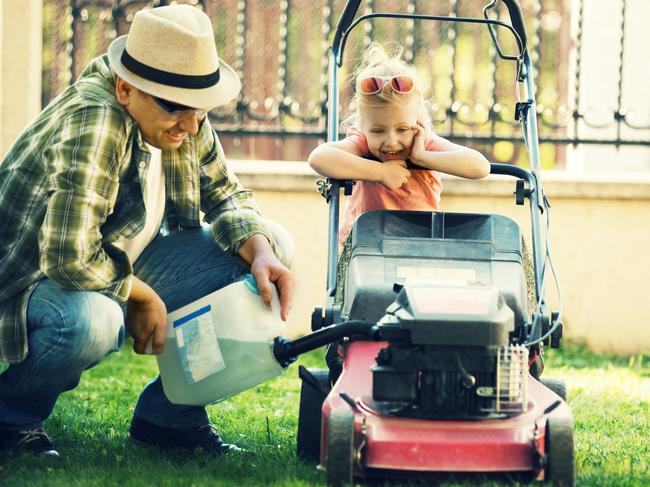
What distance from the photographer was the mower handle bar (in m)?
4.06

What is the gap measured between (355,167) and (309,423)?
80 centimetres

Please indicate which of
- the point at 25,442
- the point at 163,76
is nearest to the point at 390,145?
the point at 163,76

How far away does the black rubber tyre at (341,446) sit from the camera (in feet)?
9.34

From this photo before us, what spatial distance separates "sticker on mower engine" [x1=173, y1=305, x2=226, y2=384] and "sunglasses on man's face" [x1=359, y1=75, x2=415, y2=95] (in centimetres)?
83

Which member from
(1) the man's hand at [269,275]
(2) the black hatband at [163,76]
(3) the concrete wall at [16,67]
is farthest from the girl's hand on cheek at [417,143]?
(3) the concrete wall at [16,67]

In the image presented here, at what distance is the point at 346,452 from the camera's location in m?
2.85

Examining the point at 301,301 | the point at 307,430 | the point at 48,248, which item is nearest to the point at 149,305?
the point at 48,248

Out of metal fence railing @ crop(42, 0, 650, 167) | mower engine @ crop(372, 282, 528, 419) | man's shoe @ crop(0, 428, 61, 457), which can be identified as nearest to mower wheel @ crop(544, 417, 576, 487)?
mower engine @ crop(372, 282, 528, 419)

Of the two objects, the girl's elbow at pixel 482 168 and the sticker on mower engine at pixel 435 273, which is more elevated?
the girl's elbow at pixel 482 168

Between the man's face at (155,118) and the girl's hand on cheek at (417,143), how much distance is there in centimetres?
73

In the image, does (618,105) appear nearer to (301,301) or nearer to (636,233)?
(636,233)

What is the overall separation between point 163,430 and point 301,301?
2.44 m

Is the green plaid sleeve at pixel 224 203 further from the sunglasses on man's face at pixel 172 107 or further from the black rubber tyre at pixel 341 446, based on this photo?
the black rubber tyre at pixel 341 446

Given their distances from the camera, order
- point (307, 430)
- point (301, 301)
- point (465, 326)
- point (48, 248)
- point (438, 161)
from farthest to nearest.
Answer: point (301, 301) < point (438, 161) < point (307, 430) < point (48, 248) < point (465, 326)
